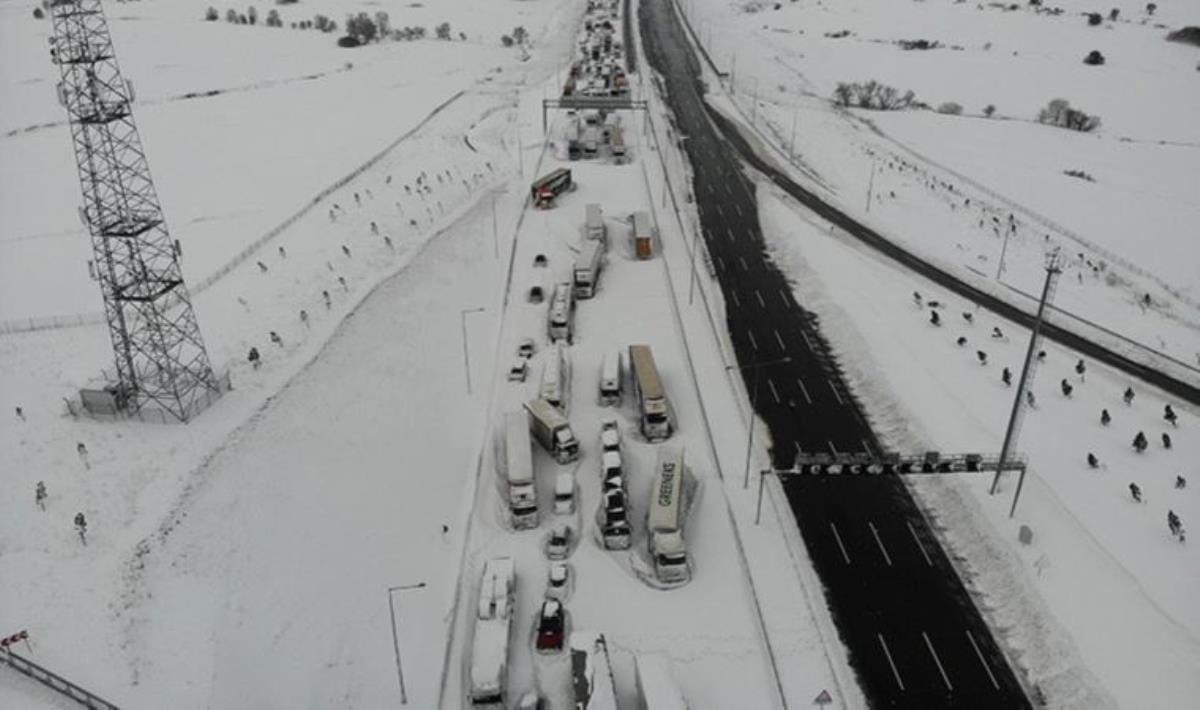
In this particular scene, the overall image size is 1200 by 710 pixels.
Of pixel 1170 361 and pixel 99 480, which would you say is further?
pixel 1170 361

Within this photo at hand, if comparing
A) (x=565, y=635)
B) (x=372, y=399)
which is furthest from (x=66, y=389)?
(x=565, y=635)

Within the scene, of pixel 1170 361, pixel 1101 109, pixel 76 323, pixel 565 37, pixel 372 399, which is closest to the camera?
pixel 372 399

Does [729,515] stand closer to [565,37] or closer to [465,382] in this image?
[465,382]

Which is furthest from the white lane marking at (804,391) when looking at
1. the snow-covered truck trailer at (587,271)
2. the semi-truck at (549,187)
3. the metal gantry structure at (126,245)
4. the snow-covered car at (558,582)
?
the semi-truck at (549,187)

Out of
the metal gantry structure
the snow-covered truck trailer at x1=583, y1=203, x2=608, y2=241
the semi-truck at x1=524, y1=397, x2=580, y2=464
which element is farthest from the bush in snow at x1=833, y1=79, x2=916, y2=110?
the metal gantry structure

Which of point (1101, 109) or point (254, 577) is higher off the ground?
point (1101, 109)

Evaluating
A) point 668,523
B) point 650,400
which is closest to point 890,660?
point 668,523

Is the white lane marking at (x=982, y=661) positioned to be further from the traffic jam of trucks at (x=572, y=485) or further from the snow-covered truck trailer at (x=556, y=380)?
the snow-covered truck trailer at (x=556, y=380)
